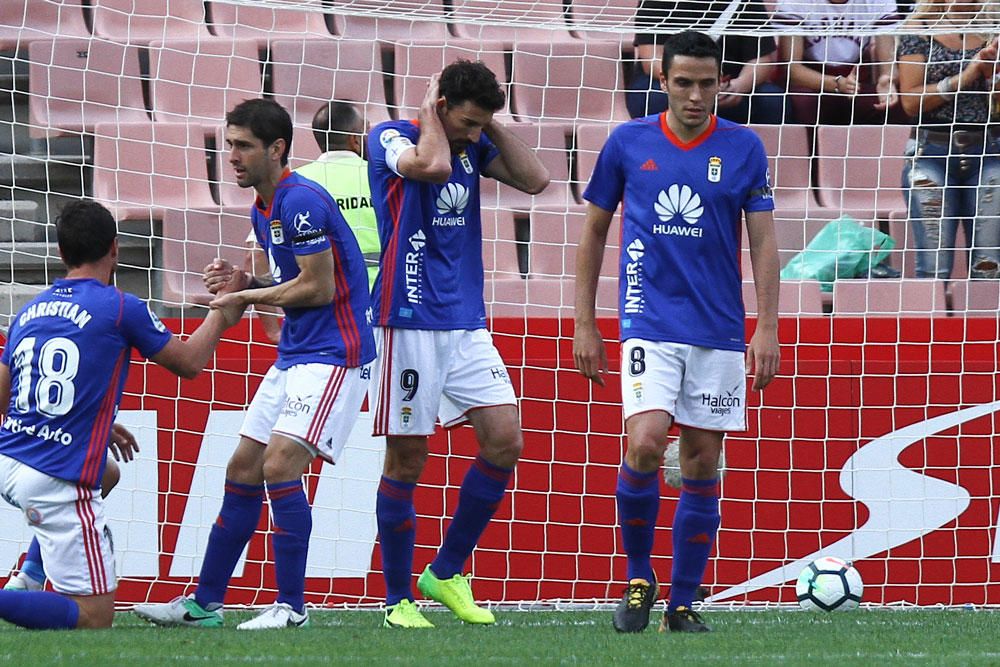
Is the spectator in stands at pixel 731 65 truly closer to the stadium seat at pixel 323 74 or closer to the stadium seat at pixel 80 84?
the stadium seat at pixel 323 74

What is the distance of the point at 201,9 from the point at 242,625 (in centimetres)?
459

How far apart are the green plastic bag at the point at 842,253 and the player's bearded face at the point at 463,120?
2.55 meters

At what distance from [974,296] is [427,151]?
3141 millimetres

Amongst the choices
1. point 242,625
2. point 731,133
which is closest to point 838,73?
point 731,133

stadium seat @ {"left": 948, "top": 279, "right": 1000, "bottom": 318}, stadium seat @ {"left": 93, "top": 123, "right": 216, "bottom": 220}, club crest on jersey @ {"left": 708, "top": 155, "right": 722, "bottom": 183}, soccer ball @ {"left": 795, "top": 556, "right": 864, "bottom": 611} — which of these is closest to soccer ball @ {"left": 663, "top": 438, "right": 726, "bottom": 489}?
soccer ball @ {"left": 795, "top": 556, "right": 864, "bottom": 611}

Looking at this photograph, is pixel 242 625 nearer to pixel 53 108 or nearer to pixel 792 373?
pixel 792 373

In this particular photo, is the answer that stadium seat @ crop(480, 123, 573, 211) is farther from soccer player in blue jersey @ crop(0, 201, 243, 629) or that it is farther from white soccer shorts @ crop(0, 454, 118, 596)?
white soccer shorts @ crop(0, 454, 118, 596)

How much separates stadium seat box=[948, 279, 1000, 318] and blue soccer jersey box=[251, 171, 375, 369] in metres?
3.14

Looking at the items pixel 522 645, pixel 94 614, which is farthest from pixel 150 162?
pixel 522 645

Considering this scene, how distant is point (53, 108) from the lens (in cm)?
836

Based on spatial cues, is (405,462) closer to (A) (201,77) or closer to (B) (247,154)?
(B) (247,154)

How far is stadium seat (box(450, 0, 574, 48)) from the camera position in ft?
26.0

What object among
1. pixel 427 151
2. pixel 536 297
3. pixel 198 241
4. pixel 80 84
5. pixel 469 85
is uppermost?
pixel 80 84

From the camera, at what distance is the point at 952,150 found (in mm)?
7508
